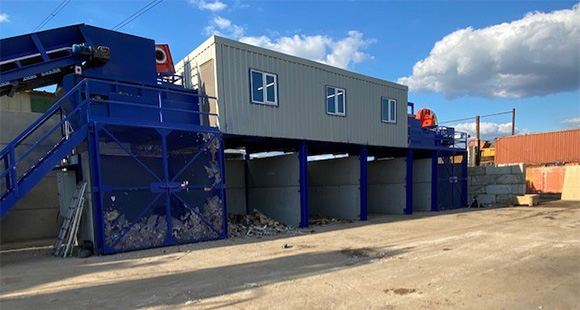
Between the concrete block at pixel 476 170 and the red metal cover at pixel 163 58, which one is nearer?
the red metal cover at pixel 163 58

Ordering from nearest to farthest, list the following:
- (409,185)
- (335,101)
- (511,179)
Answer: (335,101), (409,185), (511,179)

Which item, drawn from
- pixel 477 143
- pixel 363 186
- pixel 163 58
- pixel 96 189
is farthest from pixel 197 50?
pixel 477 143

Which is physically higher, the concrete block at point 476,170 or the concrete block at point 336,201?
the concrete block at point 476,170

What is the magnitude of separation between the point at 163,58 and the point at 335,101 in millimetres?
6718

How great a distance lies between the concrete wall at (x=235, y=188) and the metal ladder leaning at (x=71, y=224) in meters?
7.16

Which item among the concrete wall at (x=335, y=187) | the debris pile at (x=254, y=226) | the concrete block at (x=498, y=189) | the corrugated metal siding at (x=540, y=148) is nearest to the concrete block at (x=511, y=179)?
the concrete block at (x=498, y=189)

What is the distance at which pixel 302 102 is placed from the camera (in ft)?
40.7

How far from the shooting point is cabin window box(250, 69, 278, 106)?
436 inches

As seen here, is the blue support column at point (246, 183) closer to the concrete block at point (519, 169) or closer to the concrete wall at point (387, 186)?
the concrete wall at point (387, 186)

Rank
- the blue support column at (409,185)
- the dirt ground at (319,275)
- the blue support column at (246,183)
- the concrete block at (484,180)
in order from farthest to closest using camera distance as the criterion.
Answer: the concrete block at (484,180) < the blue support column at (409,185) < the blue support column at (246,183) < the dirt ground at (319,275)

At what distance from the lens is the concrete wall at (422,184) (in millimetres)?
18062

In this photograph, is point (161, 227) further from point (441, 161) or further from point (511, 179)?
point (511, 179)

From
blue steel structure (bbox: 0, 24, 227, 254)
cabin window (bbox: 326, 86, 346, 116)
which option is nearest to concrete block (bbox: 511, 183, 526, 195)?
cabin window (bbox: 326, 86, 346, 116)

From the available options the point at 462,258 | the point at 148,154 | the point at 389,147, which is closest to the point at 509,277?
the point at 462,258
